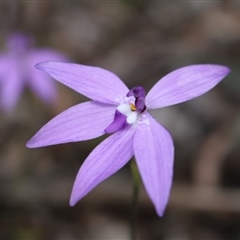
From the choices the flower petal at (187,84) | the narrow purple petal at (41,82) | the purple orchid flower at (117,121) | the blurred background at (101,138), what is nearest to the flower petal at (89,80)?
the purple orchid flower at (117,121)

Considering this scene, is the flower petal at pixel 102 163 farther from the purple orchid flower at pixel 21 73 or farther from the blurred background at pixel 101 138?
the purple orchid flower at pixel 21 73

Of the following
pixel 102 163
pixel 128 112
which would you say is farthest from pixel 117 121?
pixel 102 163

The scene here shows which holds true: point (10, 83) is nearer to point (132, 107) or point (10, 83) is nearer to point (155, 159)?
point (132, 107)

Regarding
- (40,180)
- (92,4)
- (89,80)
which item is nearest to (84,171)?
(89,80)

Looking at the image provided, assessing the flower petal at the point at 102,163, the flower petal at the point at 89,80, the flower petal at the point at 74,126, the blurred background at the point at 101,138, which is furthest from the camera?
the blurred background at the point at 101,138

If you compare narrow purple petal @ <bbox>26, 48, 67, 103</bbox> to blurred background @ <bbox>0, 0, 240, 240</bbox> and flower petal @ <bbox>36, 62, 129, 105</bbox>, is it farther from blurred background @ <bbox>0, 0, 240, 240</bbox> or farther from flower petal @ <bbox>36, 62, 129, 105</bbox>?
flower petal @ <bbox>36, 62, 129, 105</bbox>

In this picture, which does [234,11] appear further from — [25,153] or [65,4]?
[25,153]

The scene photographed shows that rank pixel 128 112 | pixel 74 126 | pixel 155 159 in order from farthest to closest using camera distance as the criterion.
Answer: pixel 128 112, pixel 74 126, pixel 155 159
